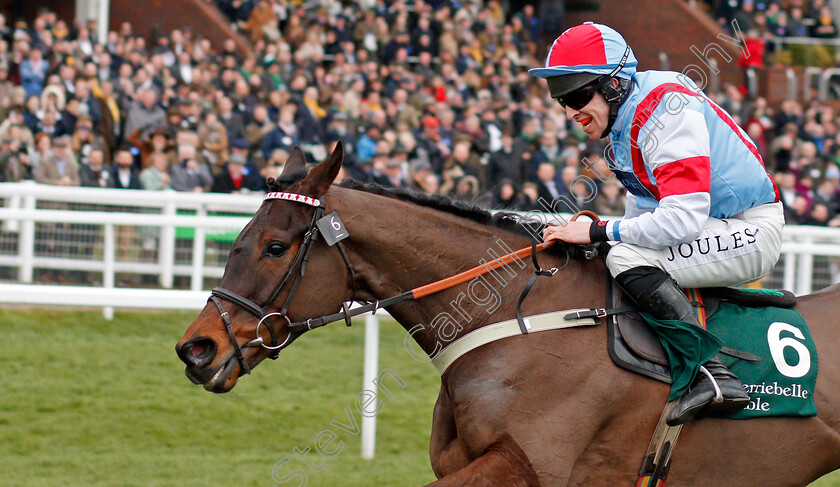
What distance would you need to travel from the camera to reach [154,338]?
297 inches

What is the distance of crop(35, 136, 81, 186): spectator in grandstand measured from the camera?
922 cm

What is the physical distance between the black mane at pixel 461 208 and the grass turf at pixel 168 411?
210 cm

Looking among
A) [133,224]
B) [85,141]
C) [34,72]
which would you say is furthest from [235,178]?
[34,72]

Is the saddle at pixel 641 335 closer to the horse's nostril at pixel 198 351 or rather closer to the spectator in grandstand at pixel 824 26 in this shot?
the horse's nostril at pixel 198 351

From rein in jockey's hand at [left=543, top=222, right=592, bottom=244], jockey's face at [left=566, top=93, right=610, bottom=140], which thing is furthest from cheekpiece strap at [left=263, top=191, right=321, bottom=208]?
jockey's face at [left=566, top=93, right=610, bottom=140]

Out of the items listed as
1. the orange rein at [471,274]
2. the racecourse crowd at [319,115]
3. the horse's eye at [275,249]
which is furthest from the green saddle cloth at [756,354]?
the racecourse crowd at [319,115]

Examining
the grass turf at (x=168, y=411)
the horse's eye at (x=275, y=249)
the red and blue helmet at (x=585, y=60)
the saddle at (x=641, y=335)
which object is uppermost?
the red and blue helmet at (x=585, y=60)

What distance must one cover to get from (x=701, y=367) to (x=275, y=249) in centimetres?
141

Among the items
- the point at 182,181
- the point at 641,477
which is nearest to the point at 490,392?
the point at 641,477

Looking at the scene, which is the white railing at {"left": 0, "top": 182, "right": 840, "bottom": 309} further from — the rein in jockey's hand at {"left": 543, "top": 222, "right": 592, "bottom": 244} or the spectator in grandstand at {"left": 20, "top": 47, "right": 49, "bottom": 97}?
the rein in jockey's hand at {"left": 543, "top": 222, "right": 592, "bottom": 244}

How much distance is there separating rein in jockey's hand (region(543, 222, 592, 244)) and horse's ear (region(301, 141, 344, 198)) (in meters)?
0.77

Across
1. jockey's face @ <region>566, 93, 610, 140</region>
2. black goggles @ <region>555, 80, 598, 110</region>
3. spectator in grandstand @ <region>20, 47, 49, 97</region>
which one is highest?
black goggles @ <region>555, 80, 598, 110</region>

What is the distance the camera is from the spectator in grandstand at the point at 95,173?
9.16 meters

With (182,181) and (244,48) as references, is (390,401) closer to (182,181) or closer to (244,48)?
(182,181)
